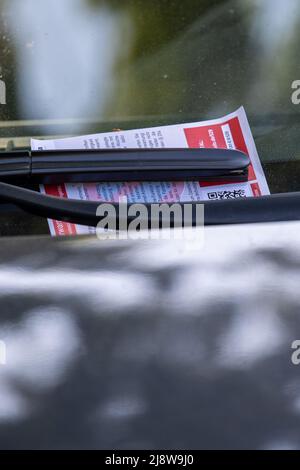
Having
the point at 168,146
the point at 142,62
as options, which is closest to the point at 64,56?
the point at 142,62

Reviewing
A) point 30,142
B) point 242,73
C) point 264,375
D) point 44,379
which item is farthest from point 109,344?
point 242,73

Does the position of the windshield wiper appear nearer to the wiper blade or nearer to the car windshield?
the wiper blade

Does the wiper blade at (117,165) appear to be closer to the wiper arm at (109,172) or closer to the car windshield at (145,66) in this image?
the wiper arm at (109,172)

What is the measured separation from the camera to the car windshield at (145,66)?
1.56 m

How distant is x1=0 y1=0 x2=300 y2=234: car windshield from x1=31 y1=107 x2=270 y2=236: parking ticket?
4cm

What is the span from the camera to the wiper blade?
138cm

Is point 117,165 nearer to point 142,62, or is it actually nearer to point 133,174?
point 133,174

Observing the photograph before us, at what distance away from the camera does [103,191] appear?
1393 mm

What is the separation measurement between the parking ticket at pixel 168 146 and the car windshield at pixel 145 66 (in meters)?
0.04

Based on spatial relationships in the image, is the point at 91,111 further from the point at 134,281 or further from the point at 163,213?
the point at 134,281

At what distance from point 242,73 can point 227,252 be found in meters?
0.53

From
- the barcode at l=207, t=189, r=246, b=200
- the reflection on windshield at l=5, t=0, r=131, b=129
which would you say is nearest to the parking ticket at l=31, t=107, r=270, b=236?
the barcode at l=207, t=189, r=246, b=200

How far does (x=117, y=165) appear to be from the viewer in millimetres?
1380

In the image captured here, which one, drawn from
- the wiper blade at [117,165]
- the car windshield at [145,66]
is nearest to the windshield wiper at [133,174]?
the wiper blade at [117,165]
